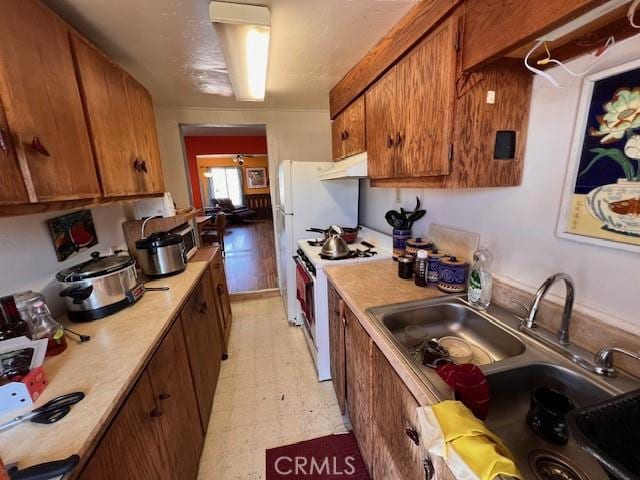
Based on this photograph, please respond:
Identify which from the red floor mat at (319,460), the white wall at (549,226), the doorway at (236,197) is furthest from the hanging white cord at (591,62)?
the doorway at (236,197)

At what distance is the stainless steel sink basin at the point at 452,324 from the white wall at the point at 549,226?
0.23 m

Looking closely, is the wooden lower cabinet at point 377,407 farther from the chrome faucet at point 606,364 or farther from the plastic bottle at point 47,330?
the plastic bottle at point 47,330

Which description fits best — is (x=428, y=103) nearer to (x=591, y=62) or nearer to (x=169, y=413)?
(x=591, y=62)

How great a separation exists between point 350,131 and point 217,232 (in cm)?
436

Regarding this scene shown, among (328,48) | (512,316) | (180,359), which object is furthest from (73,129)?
(512,316)

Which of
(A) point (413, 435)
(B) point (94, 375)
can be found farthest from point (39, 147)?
(A) point (413, 435)

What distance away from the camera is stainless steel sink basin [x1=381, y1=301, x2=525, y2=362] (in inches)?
42.9

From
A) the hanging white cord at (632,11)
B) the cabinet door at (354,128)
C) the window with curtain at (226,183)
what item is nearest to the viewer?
the hanging white cord at (632,11)

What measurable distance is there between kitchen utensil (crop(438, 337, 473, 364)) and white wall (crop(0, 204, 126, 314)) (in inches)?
70.8

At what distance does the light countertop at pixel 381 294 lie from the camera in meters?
0.83

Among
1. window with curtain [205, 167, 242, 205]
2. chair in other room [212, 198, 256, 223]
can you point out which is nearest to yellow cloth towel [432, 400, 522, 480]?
chair in other room [212, 198, 256, 223]

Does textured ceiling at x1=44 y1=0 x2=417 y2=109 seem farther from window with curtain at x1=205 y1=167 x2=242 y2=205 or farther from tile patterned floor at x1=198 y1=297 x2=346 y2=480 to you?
window with curtain at x1=205 y1=167 x2=242 y2=205

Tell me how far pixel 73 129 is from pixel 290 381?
198 cm

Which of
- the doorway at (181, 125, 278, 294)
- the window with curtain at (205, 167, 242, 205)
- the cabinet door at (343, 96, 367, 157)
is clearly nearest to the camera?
the cabinet door at (343, 96, 367, 157)
